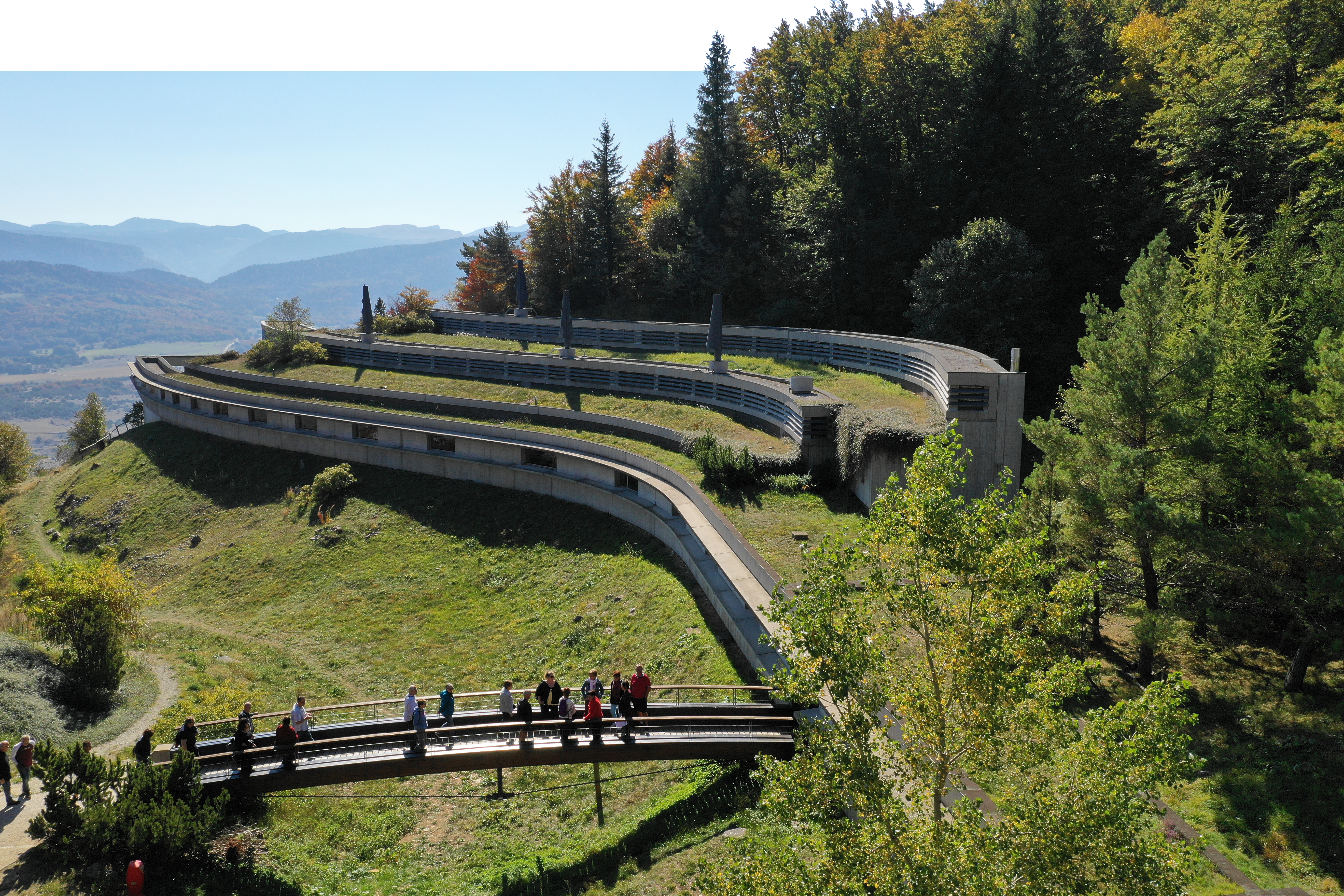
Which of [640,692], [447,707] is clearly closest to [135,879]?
[447,707]

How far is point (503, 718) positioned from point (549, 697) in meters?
0.91

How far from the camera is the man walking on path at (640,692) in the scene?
1413cm

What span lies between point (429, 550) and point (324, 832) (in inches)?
527

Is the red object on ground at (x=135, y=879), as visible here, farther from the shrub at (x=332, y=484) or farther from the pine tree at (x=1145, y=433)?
the shrub at (x=332, y=484)

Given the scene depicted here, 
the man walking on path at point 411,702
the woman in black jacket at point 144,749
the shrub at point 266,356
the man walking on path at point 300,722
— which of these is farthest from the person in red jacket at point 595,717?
the shrub at point 266,356

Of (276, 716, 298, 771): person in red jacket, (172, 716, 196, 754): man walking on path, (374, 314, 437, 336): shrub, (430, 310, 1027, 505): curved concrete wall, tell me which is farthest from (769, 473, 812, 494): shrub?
(374, 314, 437, 336): shrub

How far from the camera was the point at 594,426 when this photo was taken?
30.3 metres

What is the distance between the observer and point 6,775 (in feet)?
45.2

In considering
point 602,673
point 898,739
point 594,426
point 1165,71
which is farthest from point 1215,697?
point 1165,71

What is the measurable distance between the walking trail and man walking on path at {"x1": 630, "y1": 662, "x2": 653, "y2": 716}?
375 inches

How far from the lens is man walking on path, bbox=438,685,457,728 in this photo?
14586 mm

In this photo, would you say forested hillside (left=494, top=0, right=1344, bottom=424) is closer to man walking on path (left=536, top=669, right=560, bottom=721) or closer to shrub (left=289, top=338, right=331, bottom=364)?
shrub (left=289, top=338, right=331, bottom=364)

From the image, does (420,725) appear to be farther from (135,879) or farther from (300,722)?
(135,879)

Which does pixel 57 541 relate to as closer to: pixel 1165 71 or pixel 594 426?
pixel 594 426
